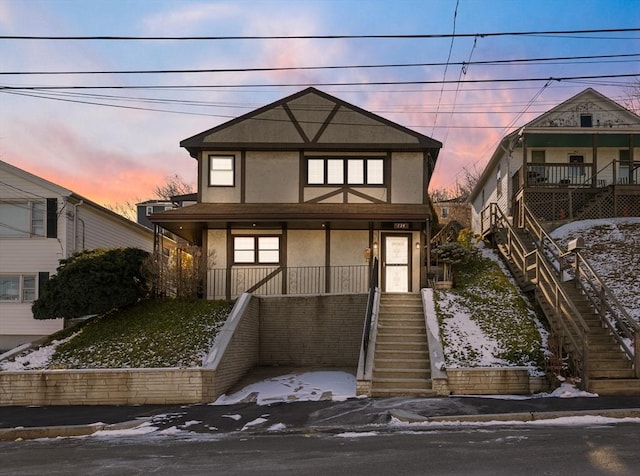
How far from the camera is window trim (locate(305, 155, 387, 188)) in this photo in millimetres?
21000

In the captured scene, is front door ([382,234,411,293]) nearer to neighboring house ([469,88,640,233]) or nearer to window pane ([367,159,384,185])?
window pane ([367,159,384,185])

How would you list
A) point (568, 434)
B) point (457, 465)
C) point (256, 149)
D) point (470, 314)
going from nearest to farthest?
point (457, 465), point (568, 434), point (470, 314), point (256, 149)

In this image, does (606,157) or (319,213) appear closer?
(319,213)

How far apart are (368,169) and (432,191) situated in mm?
51967

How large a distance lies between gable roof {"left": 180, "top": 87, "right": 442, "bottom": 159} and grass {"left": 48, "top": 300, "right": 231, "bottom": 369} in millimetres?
6172

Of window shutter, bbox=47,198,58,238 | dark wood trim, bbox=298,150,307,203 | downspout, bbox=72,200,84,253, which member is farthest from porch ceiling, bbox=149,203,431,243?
window shutter, bbox=47,198,58,238

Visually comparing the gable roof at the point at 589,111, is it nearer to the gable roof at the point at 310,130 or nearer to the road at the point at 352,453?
the gable roof at the point at 310,130

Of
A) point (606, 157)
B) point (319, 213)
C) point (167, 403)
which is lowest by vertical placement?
point (167, 403)

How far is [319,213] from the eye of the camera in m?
19.2

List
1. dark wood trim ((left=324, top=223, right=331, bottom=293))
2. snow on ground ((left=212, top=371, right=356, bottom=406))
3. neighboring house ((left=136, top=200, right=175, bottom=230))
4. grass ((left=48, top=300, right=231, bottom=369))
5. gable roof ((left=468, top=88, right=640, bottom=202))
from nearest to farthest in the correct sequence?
snow on ground ((left=212, top=371, right=356, bottom=406)) → grass ((left=48, top=300, right=231, bottom=369)) → dark wood trim ((left=324, top=223, right=331, bottom=293)) → gable roof ((left=468, top=88, right=640, bottom=202)) → neighboring house ((left=136, top=200, right=175, bottom=230))

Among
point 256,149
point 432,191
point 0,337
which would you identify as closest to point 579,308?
point 256,149

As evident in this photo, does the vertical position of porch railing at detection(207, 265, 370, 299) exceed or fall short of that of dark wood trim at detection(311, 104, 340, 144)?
it falls short

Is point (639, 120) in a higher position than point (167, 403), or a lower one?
higher

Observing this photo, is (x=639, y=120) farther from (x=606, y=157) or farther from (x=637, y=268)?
(x=637, y=268)
